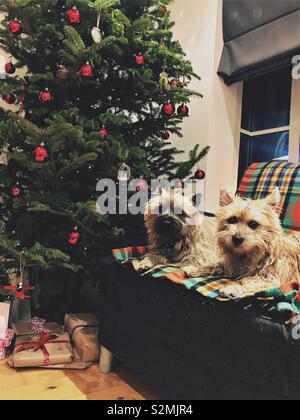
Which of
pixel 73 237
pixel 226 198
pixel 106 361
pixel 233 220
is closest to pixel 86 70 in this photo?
pixel 73 237

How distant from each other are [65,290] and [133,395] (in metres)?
0.96

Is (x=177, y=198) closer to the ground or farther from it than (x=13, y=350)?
farther from it

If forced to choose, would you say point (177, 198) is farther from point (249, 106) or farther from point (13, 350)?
point (249, 106)

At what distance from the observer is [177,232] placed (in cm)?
170

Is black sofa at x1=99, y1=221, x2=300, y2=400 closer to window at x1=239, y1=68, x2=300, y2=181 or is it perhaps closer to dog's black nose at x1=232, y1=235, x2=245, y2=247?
dog's black nose at x1=232, y1=235, x2=245, y2=247

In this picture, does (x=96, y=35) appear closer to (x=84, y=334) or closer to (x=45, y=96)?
(x=45, y=96)

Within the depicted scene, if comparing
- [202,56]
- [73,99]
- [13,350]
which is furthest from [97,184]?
[202,56]

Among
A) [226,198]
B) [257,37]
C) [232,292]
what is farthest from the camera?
[257,37]

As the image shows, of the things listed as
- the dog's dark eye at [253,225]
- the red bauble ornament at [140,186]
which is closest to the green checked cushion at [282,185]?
the dog's dark eye at [253,225]

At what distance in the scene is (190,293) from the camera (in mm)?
1266

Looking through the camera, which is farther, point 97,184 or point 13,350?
point 97,184

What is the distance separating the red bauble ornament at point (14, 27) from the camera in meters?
1.83

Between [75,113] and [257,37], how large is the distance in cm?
138

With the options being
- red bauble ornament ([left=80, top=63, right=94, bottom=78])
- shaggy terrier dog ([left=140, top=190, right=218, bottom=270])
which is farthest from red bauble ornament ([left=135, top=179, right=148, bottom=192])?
red bauble ornament ([left=80, top=63, right=94, bottom=78])
